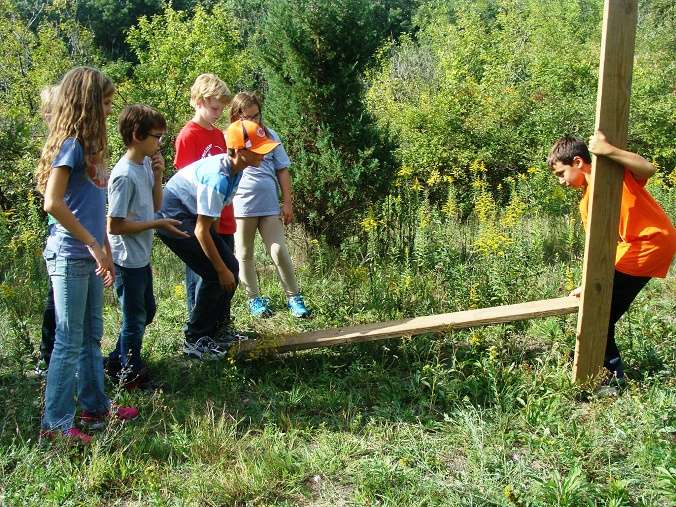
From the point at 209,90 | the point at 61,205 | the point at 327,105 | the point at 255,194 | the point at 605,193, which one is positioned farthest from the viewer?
the point at 327,105

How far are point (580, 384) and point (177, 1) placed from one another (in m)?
52.2

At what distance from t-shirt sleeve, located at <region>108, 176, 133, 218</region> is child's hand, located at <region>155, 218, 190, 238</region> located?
20 centimetres

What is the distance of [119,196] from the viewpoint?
11.5 ft

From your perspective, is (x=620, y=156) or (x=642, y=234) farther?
(x=642, y=234)

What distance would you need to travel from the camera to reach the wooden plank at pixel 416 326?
12.0 ft

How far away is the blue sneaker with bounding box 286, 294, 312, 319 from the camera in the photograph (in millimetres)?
4816

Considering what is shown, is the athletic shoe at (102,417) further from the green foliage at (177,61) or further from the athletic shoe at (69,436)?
the green foliage at (177,61)

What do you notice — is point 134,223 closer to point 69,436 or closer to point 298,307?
point 69,436

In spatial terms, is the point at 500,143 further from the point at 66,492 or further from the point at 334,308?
the point at 66,492

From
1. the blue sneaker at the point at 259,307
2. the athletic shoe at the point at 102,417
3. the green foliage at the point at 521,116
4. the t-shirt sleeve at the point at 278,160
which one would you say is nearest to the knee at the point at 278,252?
the blue sneaker at the point at 259,307

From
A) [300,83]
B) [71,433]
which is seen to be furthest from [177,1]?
[71,433]

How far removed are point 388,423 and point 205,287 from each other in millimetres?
1433

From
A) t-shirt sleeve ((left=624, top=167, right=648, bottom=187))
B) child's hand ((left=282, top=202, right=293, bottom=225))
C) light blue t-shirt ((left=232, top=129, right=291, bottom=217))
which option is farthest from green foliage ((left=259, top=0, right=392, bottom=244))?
t-shirt sleeve ((left=624, top=167, right=648, bottom=187))

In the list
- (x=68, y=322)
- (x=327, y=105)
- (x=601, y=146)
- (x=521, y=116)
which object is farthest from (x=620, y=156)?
(x=521, y=116)
